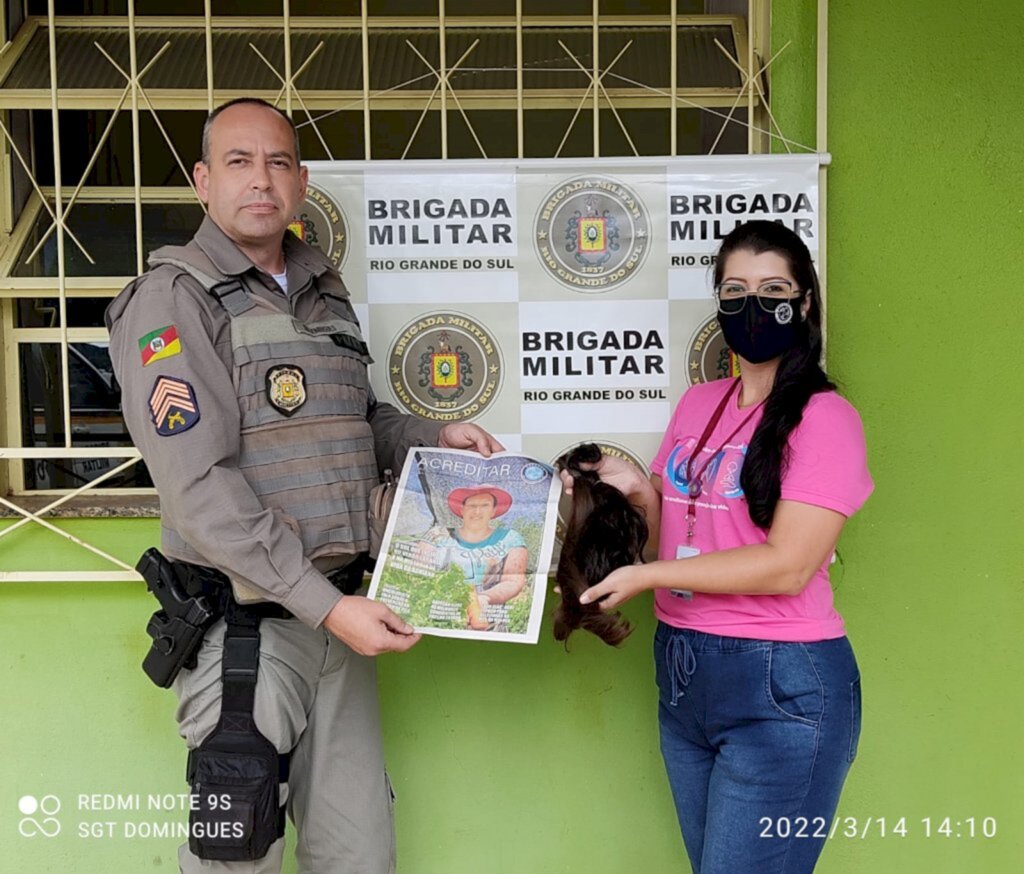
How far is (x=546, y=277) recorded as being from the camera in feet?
7.25

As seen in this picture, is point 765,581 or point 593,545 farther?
point 593,545

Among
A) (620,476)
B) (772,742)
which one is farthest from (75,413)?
(772,742)

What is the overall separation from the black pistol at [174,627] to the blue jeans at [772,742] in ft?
2.95

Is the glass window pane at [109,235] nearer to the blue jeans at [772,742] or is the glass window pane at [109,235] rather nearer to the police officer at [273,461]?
the police officer at [273,461]

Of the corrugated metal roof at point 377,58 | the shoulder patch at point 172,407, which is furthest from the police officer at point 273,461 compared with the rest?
the corrugated metal roof at point 377,58

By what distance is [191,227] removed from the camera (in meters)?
2.40

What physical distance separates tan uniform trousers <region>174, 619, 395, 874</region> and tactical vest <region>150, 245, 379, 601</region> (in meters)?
0.18

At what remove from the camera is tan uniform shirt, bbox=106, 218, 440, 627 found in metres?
1.57

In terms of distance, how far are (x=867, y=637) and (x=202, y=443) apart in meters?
1.65

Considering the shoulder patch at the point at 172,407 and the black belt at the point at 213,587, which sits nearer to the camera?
the shoulder patch at the point at 172,407

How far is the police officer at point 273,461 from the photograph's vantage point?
62.6 inches

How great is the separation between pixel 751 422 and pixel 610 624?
1.50 feet

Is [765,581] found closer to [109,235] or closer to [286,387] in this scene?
[286,387]

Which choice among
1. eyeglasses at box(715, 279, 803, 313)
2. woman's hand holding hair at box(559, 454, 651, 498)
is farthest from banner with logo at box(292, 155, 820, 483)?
eyeglasses at box(715, 279, 803, 313)
